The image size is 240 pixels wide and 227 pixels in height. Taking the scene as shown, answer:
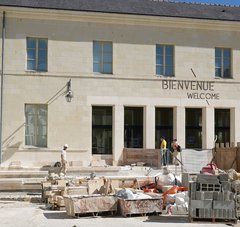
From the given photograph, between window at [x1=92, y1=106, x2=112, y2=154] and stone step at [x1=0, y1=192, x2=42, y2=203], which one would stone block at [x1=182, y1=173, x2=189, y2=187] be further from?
window at [x1=92, y1=106, x2=112, y2=154]

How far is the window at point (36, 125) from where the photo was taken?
31859 mm

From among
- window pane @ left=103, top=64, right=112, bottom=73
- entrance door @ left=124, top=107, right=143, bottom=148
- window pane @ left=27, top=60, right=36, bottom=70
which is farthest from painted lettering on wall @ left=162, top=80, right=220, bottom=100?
window pane @ left=27, top=60, right=36, bottom=70

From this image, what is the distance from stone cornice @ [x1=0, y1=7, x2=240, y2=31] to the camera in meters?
31.7

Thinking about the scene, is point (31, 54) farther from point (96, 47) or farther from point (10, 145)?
point (10, 145)

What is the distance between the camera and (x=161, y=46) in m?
34.0

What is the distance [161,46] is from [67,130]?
7.23m

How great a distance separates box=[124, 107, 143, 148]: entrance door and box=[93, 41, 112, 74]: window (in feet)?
9.54

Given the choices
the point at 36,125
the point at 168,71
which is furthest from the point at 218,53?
the point at 36,125

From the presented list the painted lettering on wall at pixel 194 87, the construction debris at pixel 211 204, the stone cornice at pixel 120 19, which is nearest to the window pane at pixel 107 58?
the stone cornice at pixel 120 19

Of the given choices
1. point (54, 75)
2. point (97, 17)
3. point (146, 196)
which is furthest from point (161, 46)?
point (146, 196)

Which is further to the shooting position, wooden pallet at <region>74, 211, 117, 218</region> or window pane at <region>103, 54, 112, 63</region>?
window pane at <region>103, 54, 112, 63</region>

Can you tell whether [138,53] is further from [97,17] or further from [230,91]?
[230,91]

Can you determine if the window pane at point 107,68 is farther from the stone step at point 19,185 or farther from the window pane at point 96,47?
the stone step at point 19,185

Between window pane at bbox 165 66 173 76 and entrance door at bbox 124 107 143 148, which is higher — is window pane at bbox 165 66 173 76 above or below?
above
